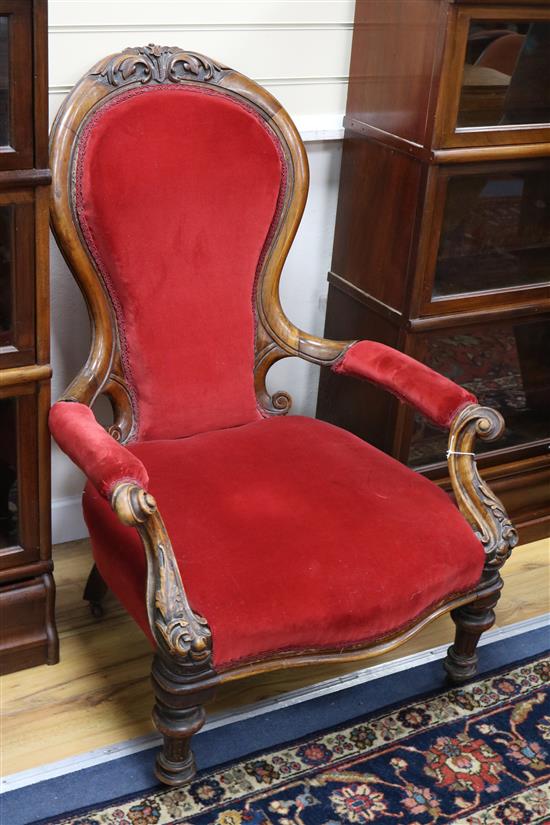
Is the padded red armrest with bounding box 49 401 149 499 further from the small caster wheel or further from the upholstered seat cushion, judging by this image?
the small caster wheel

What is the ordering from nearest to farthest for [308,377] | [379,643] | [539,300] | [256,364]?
[379,643], [256,364], [539,300], [308,377]

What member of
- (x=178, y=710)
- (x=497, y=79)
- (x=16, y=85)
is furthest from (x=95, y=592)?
(x=497, y=79)

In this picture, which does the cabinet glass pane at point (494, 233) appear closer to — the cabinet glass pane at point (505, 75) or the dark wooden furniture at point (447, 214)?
the dark wooden furniture at point (447, 214)

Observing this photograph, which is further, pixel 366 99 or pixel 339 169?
pixel 339 169

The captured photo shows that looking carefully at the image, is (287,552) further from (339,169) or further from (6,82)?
(339,169)

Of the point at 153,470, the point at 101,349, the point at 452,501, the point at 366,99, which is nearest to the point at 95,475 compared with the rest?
the point at 153,470

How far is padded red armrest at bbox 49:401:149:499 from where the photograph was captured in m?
1.65

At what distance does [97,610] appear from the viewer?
2.30 metres

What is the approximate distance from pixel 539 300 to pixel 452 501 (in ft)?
2.22

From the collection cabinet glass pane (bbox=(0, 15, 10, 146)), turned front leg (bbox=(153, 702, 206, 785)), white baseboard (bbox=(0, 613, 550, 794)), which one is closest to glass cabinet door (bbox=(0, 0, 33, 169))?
cabinet glass pane (bbox=(0, 15, 10, 146))

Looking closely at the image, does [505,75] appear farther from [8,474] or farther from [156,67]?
[8,474]

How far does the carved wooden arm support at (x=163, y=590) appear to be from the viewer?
1.62 meters

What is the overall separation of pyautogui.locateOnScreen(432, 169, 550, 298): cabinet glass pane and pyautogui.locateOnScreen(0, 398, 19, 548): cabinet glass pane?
3.12 feet

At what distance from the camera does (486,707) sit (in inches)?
83.2
